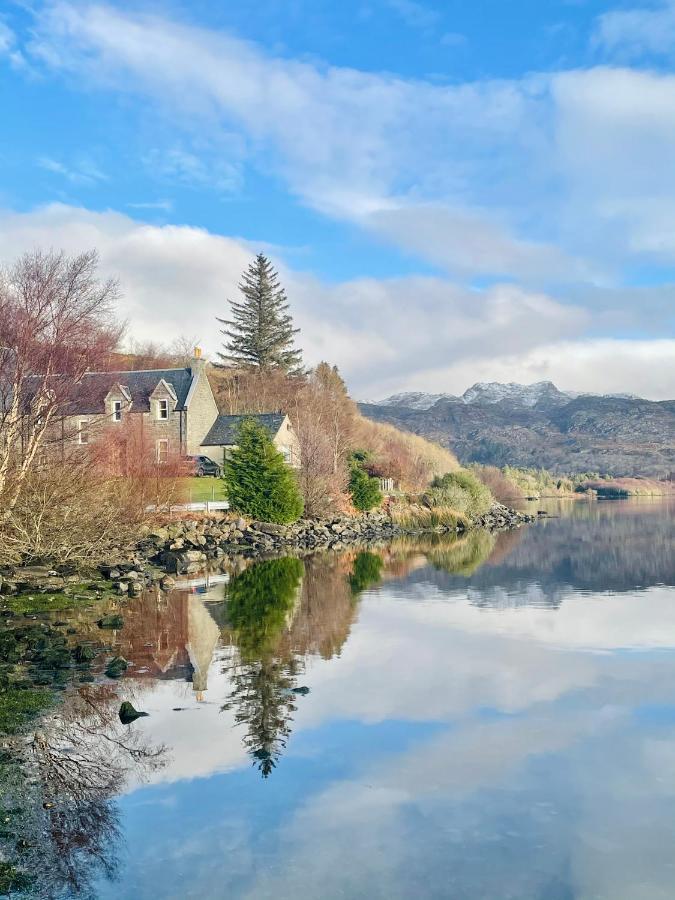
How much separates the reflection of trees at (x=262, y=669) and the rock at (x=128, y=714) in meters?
1.23

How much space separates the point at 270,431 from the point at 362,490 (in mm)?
7342

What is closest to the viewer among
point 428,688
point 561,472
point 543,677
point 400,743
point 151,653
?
point 400,743

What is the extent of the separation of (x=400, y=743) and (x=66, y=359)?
55.2 feet

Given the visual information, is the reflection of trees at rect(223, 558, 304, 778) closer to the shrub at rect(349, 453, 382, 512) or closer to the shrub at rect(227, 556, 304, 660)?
the shrub at rect(227, 556, 304, 660)

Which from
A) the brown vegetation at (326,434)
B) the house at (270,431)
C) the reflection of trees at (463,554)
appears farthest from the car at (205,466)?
the reflection of trees at (463,554)

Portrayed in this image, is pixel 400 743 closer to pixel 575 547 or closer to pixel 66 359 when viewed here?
pixel 66 359

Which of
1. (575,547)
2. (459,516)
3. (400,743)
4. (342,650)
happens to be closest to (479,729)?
(400,743)

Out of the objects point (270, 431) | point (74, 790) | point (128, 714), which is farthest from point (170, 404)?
point (74, 790)

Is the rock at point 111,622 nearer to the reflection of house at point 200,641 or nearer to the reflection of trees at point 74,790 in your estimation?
the reflection of house at point 200,641

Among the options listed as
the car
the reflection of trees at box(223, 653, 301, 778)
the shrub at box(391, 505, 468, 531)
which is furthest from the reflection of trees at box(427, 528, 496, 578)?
the car

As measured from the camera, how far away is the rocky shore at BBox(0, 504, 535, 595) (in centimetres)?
2184

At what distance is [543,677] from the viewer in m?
13.3

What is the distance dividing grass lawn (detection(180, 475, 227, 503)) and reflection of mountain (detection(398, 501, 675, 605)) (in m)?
13.5

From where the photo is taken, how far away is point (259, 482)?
136ft
